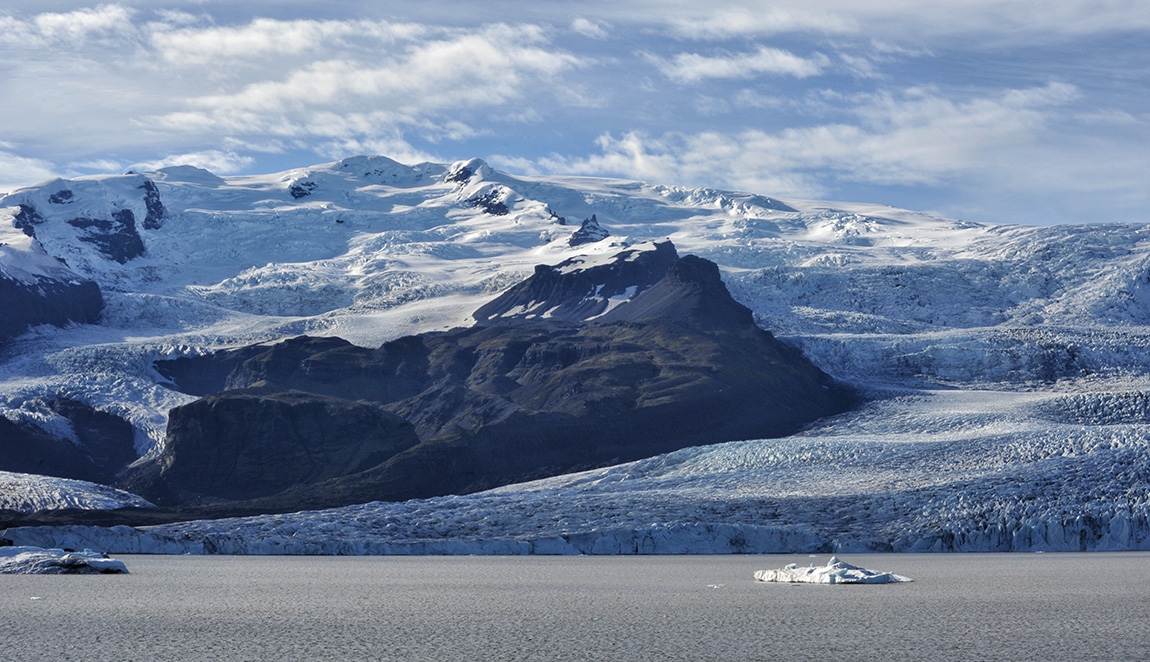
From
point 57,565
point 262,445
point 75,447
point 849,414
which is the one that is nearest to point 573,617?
point 57,565

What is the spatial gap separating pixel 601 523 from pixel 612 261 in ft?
457

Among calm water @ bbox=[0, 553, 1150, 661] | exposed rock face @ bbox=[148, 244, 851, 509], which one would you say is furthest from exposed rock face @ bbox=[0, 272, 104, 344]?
calm water @ bbox=[0, 553, 1150, 661]

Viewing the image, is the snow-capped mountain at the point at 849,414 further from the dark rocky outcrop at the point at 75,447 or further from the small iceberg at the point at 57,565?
the small iceberg at the point at 57,565

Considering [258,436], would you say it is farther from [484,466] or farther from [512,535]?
[512,535]

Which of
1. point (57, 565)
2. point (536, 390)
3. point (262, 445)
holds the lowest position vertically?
point (262, 445)

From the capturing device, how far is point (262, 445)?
116750mm

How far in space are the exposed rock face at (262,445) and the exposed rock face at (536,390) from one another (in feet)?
0.93

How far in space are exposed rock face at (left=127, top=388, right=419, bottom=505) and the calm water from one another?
274ft

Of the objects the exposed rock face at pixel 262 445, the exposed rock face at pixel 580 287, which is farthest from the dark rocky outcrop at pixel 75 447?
the exposed rock face at pixel 580 287

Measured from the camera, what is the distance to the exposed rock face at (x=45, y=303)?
160 metres

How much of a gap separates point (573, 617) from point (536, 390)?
350ft

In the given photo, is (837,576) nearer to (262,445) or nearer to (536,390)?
(262,445)

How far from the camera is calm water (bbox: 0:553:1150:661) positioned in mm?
14992

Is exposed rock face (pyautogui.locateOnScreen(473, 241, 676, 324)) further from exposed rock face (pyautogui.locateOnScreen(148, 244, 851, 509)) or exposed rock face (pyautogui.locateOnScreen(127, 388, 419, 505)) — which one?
exposed rock face (pyautogui.locateOnScreen(127, 388, 419, 505))
